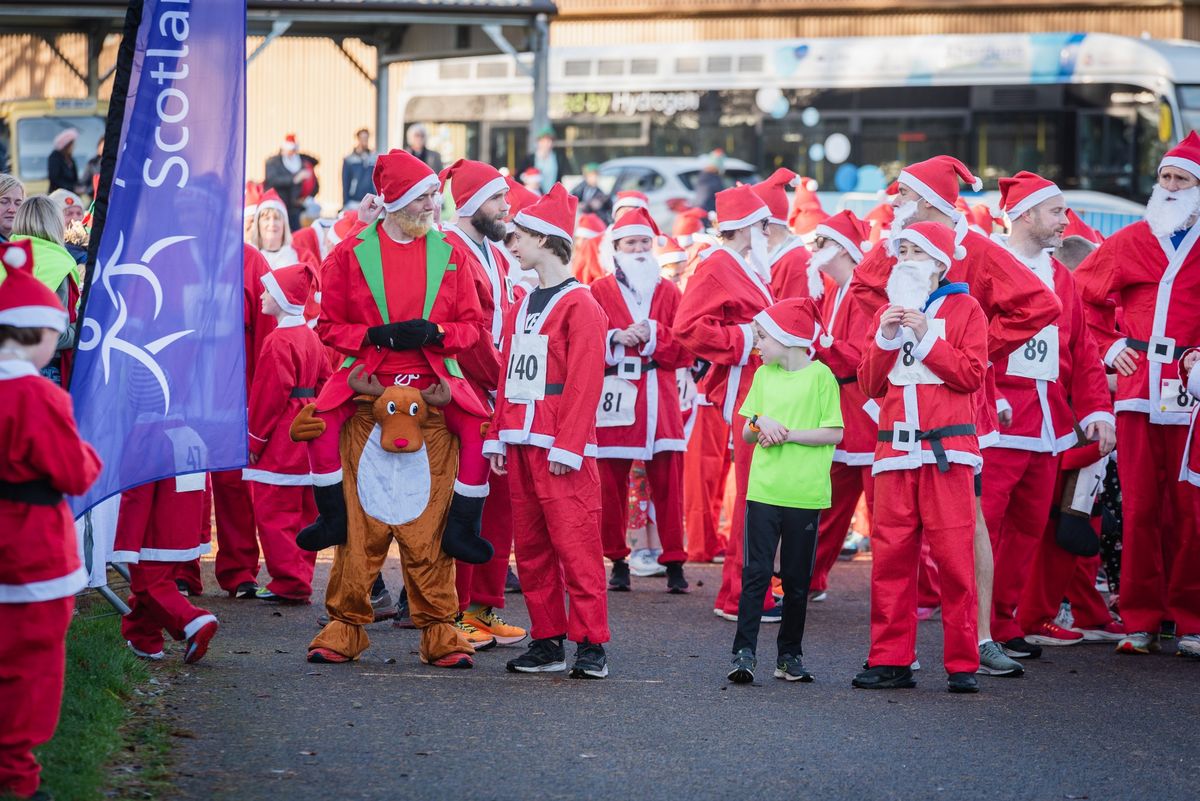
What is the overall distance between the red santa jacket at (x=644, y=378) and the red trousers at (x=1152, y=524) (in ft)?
9.42

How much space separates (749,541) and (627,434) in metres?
2.96

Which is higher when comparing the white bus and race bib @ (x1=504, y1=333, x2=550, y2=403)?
the white bus

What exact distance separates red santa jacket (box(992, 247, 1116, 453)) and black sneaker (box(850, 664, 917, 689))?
1.44 metres

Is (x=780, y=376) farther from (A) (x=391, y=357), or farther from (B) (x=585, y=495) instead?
(A) (x=391, y=357)

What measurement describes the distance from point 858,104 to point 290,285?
66.1 feet

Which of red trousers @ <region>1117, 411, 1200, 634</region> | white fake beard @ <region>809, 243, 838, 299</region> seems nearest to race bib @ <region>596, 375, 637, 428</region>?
white fake beard @ <region>809, 243, 838, 299</region>

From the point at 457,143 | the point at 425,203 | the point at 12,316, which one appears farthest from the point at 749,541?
the point at 457,143

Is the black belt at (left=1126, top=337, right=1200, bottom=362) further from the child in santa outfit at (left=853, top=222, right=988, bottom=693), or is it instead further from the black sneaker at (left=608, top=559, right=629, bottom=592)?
the black sneaker at (left=608, top=559, right=629, bottom=592)

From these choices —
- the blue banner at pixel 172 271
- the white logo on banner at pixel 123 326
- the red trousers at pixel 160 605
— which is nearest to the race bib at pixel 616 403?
the red trousers at pixel 160 605

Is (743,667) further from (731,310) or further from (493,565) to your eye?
(731,310)

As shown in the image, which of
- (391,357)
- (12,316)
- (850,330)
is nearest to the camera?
(12,316)

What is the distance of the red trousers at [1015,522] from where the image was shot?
862cm

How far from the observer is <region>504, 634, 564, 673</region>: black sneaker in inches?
314

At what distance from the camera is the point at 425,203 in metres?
7.87
